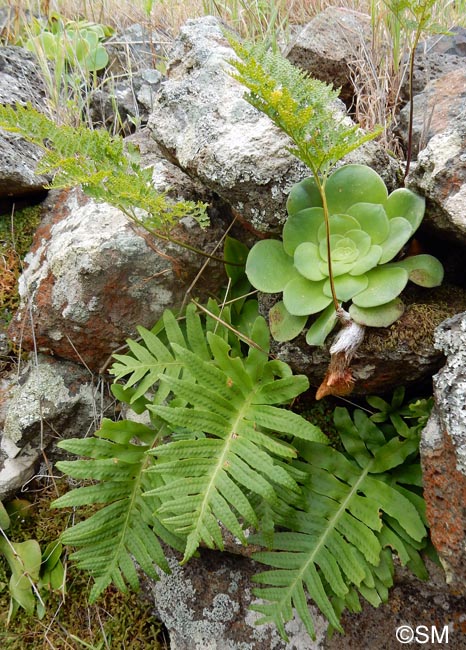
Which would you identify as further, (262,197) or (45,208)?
(45,208)

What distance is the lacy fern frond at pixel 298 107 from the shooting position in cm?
153

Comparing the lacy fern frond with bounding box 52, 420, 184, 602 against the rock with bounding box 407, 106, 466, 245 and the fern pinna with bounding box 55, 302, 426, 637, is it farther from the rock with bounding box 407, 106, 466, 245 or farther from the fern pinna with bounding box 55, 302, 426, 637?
the rock with bounding box 407, 106, 466, 245

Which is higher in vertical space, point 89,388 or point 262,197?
point 262,197

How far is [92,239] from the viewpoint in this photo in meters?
2.26

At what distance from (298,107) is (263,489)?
1.21 m

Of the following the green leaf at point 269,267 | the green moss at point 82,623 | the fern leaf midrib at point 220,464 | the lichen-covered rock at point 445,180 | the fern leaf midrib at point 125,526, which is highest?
the lichen-covered rock at point 445,180

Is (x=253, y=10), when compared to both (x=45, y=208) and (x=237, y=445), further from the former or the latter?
(x=237, y=445)

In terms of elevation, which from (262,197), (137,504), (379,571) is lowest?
(137,504)

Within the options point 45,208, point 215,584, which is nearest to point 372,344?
point 215,584

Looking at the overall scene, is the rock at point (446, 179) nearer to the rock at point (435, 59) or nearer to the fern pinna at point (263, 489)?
the fern pinna at point (263, 489)

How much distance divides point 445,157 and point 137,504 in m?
1.65

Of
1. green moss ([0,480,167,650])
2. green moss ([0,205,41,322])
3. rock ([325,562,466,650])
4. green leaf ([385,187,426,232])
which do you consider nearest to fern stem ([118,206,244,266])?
green leaf ([385,187,426,232])

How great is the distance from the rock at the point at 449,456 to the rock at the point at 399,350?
20cm

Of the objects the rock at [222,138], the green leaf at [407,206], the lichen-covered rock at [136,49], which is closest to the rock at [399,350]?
the green leaf at [407,206]
